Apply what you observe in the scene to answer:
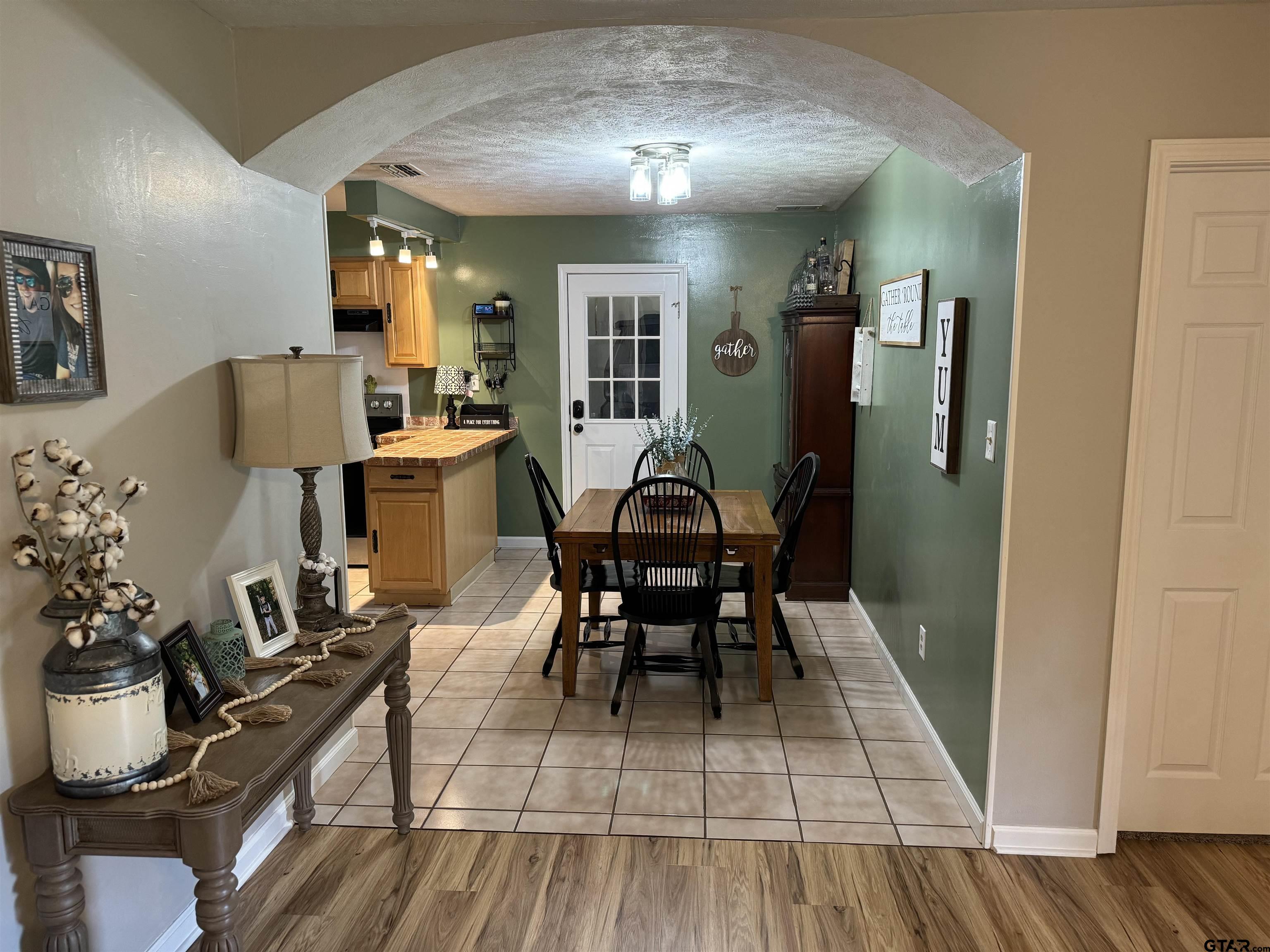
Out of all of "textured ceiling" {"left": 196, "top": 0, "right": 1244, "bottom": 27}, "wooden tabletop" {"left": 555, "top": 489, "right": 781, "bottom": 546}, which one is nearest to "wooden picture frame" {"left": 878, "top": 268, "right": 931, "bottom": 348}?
"wooden tabletop" {"left": 555, "top": 489, "right": 781, "bottom": 546}

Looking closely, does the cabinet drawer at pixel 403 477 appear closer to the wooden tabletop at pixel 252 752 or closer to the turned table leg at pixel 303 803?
the turned table leg at pixel 303 803

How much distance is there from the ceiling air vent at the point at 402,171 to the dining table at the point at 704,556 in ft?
6.57

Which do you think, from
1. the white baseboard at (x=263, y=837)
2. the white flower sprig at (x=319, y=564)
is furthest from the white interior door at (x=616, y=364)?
the white flower sprig at (x=319, y=564)

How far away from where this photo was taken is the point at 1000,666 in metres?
2.48

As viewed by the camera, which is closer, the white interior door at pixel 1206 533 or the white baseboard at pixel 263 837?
the white baseboard at pixel 263 837

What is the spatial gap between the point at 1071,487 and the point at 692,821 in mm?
1495

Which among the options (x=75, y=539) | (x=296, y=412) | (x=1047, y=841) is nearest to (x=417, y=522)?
(x=296, y=412)

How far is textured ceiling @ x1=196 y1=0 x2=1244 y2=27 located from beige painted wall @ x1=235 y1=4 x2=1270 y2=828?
0.09ft

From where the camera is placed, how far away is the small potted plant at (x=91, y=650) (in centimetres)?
157

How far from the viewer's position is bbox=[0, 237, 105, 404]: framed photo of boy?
1.55 metres

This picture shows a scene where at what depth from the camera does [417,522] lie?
189 inches

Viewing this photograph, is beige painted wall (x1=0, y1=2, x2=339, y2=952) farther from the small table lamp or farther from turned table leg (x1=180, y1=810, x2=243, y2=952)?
the small table lamp

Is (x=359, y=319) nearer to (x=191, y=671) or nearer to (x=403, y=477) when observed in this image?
(x=403, y=477)

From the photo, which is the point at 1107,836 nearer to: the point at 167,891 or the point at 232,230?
the point at 167,891
